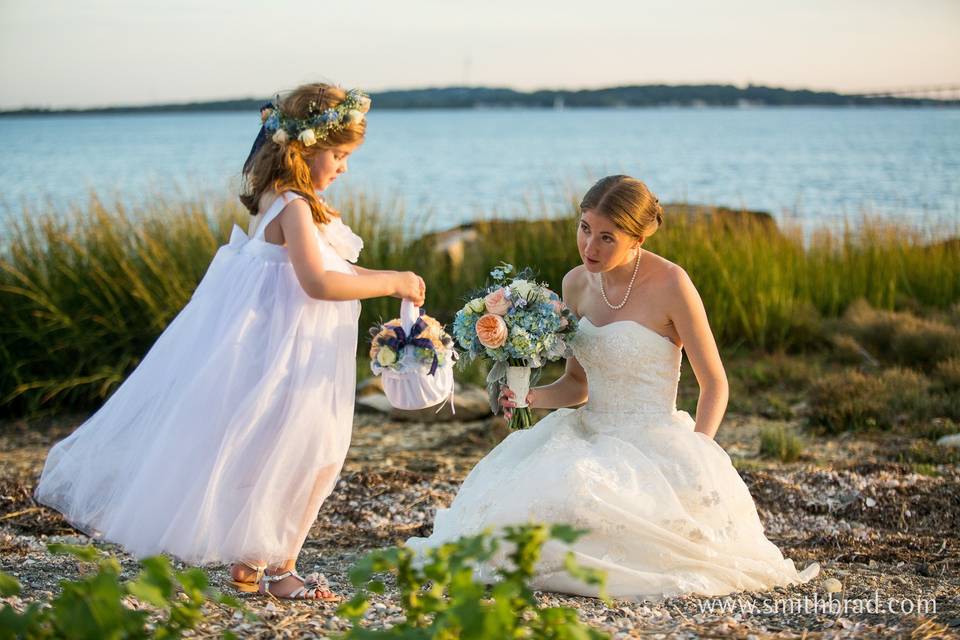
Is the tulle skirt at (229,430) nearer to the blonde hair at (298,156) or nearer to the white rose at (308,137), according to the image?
the blonde hair at (298,156)

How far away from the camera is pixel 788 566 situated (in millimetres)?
4215

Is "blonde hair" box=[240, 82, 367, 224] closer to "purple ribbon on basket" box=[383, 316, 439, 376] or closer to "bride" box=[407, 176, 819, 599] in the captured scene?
"purple ribbon on basket" box=[383, 316, 439, 376]

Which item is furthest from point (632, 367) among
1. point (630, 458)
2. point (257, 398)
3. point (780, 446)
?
point (780, 446)

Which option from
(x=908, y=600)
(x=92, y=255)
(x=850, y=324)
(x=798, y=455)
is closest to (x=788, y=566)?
(x=908, y=600)

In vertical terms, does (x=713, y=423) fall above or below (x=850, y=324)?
above

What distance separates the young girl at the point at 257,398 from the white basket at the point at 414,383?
0.48 ft

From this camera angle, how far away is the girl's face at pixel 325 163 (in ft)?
13.3

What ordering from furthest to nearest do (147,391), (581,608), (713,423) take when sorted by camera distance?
1. (713,423)
2. (147,391)
3. (581,608)

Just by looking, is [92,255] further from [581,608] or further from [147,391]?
[581,608]

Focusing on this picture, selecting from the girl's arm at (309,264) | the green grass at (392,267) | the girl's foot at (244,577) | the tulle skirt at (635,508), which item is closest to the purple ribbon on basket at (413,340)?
the girl's arm at (309,264)

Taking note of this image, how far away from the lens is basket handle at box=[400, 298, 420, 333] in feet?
13.4

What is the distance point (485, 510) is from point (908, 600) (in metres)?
1.60

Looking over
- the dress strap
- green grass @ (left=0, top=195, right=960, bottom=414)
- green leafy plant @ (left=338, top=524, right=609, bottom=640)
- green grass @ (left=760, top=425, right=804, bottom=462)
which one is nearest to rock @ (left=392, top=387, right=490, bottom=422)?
green grass @ (left=0, top=195, right=960, bottom=414)

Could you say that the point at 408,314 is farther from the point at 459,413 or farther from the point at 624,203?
the point at 459,413
